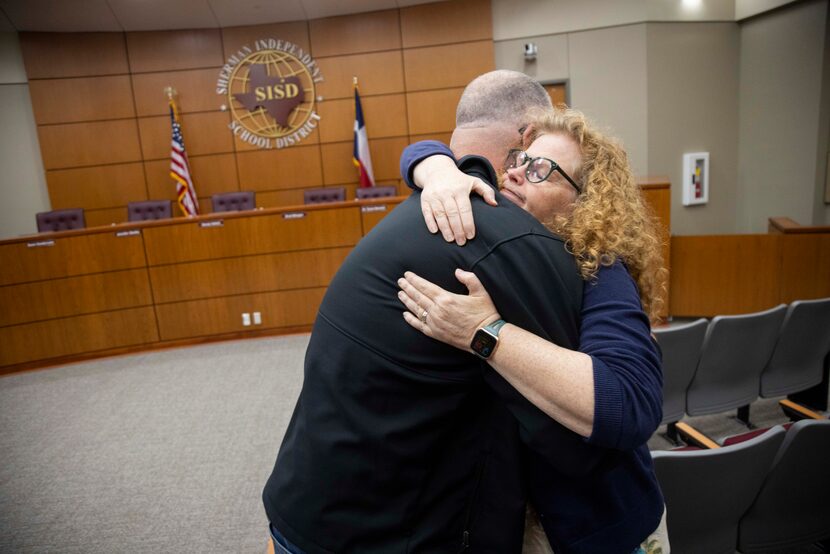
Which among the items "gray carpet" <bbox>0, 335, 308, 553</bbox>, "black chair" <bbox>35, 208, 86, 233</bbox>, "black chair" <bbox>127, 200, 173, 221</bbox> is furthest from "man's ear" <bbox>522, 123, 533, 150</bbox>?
"black chair" <bbox>35, 208, 86, 233</bbox>

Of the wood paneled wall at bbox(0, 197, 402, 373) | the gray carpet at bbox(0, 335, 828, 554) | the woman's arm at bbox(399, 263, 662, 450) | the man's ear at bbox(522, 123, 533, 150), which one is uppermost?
the man's ear at bbox(522, 123, 533, 150)

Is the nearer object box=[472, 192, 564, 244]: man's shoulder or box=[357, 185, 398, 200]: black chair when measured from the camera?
box=[472, 192, 564, 244]: man's shoulder

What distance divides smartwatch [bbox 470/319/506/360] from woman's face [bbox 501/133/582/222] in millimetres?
356

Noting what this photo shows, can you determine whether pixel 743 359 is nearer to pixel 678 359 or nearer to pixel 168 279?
pixel 678 359

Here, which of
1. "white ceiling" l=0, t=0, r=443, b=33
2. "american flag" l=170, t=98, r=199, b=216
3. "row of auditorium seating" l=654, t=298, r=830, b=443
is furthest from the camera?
"american flag" l=170, t=98, r=199, b=216

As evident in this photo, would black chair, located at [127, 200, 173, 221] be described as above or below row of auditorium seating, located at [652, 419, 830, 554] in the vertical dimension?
above

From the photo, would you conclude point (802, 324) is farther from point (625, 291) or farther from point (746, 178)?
point (746, 178)

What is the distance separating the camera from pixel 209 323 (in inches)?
209

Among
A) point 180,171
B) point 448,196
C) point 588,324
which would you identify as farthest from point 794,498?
point 180,171

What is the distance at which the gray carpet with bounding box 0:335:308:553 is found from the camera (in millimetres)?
2562

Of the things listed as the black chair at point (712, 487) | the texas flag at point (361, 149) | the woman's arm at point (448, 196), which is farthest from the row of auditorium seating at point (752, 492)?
the texas flag at point (361, 149)

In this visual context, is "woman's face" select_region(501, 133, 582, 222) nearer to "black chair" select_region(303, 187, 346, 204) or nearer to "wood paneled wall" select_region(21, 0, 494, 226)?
"black chair" select_region(303, 187, 346, 204)

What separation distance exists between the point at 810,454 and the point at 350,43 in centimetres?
687

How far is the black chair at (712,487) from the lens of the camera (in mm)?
1550
